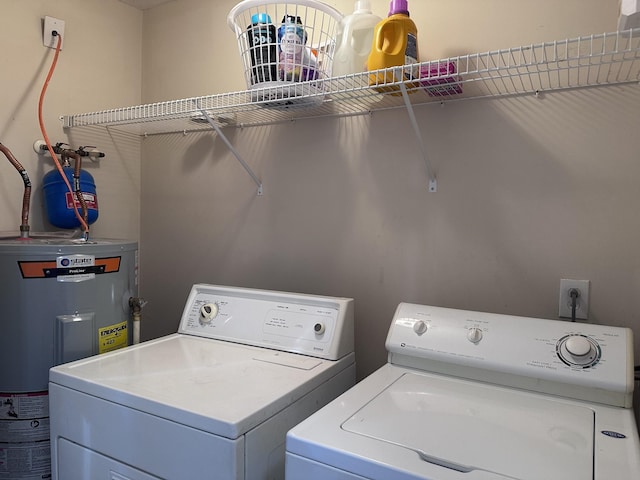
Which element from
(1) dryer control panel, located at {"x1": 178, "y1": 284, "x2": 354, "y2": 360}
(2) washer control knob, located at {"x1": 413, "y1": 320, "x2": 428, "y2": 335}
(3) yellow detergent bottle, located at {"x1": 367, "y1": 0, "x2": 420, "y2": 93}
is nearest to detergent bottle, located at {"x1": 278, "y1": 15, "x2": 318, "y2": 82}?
(3) yellow detergent bottle, located at {"x1": 367, "y1": 0, "x2": 420, "y2": 93}

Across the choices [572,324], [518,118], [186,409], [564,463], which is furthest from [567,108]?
[186,409]

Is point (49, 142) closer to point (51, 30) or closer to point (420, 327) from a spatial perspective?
point (51, 30)

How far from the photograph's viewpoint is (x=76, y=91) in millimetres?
2006

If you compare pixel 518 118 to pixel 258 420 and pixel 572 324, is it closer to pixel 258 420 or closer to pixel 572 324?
pixel 572 324

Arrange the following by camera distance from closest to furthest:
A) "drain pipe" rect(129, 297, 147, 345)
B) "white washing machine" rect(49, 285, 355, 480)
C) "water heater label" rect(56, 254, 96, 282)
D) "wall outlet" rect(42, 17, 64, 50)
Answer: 1. "white washing machine" rect(49, 285, 355, 480)
2. "water heater label" rect(56, 254, 96, 282)
3. "drain pipe" rect(129, 297, 147, 345)
4. "wall outlet" rect(42, 17, 64, 50)

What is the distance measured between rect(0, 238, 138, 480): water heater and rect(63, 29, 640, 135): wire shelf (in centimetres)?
69

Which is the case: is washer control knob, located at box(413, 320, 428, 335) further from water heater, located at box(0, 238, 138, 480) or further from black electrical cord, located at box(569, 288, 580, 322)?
water heater, located at box(0, 238, 138, 480)

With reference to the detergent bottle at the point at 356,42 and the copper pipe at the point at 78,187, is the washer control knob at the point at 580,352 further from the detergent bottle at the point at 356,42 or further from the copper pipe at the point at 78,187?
the copper pipe at the point at 78,187

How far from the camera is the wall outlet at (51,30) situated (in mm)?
1860

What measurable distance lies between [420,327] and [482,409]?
0.31m

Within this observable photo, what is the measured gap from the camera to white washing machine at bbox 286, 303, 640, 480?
0.84 m

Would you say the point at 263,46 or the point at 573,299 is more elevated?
the point at 263,46

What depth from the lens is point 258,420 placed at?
1046 millimetres

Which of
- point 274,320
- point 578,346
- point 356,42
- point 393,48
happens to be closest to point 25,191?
point 274,320
